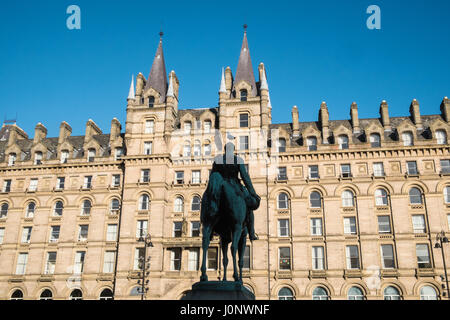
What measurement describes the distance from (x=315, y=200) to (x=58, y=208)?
2876 centimetres

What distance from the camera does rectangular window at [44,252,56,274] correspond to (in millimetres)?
44875

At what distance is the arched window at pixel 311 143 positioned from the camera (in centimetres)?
4559

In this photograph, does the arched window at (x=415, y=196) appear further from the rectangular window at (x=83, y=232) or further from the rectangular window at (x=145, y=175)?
the rectangular window at (x=83, y=232)

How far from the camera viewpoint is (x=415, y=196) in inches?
1630

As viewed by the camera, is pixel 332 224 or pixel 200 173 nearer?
pixel 332 224

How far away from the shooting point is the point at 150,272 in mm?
40875

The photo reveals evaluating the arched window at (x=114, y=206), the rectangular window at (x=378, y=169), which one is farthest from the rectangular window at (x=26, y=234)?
the rectangular window at (x=378, y=169)

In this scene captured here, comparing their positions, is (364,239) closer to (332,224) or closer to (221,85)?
(332,224)

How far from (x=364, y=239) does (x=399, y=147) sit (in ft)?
33.5

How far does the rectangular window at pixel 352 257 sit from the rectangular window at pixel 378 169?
7876mm

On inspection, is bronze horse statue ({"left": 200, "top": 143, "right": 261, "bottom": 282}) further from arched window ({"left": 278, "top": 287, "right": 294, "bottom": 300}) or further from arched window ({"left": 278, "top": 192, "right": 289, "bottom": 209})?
arched window ({"left": 278, "top": 192, "right": 289, "bottom": 209})
